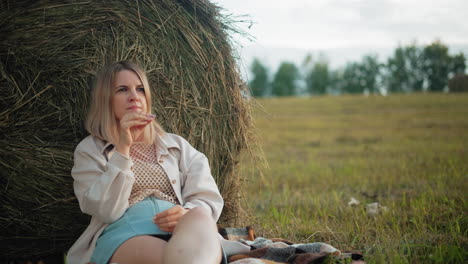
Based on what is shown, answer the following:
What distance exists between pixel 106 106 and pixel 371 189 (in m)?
3.36

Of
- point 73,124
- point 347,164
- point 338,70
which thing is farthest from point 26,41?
point 338,70

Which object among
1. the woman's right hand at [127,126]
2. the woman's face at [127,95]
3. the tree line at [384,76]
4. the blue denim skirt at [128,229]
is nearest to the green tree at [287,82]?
the tree line at [384,76]

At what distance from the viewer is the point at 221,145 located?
3.72 m

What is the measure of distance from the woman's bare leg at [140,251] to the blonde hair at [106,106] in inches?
25.0

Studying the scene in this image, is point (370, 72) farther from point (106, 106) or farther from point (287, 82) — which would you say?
point (106, 106)

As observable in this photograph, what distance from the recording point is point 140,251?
249cm

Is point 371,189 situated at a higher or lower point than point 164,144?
lower

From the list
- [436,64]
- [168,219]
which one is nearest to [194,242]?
[168,219]

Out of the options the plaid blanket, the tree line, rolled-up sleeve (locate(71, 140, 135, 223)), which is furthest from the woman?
the tree line

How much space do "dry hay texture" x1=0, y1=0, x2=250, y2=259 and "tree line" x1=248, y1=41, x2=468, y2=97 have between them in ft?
67.4

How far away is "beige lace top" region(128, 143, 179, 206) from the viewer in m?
2.83

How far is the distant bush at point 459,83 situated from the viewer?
22484 mm

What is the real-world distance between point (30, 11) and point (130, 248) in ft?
5.74

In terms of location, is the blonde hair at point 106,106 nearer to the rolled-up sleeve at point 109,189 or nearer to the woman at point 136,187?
the woman at point 136,187
